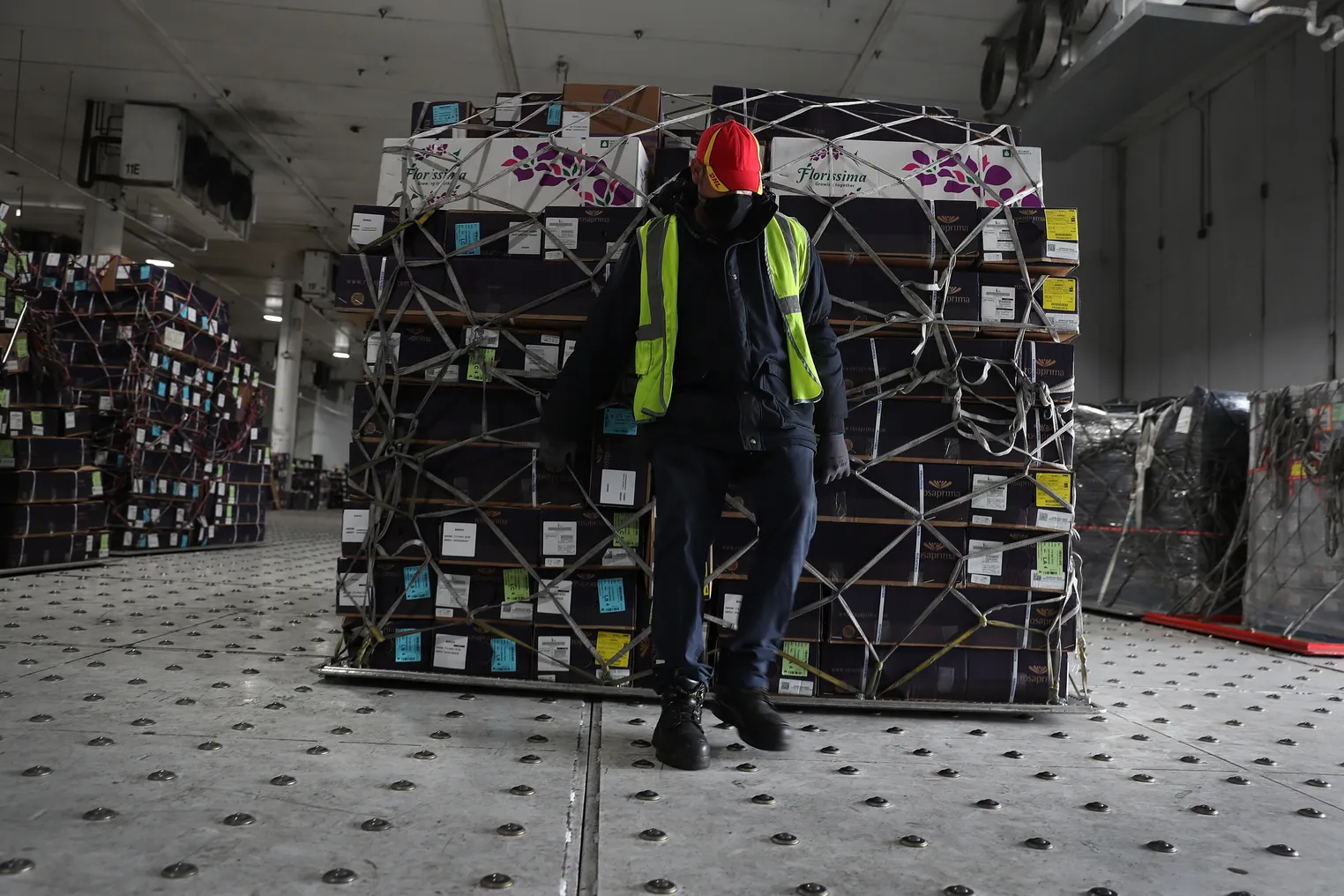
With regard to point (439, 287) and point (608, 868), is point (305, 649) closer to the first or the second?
point (439, 287)

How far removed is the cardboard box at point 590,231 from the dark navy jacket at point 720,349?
0.47 metres

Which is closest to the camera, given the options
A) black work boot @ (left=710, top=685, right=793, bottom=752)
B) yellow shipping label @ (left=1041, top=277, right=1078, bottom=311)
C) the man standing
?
black work boot @ (left=710, top=685, right=793, bottom=752)

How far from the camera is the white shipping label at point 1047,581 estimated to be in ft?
10.5

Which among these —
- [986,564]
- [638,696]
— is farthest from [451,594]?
[986,564]

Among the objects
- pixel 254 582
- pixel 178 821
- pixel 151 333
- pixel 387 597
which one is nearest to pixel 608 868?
pixel 178 821

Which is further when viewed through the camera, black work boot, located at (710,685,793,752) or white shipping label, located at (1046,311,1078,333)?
white shipping label, located at (1046,311,1078,333)

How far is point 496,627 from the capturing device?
3.23 metres

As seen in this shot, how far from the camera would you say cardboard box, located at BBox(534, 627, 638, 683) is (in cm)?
320

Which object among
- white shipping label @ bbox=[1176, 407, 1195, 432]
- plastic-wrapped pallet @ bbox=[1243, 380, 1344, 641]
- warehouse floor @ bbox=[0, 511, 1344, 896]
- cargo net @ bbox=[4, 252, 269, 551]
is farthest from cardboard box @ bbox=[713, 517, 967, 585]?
cargo net @ bbox=[4, 252, 269, 551]

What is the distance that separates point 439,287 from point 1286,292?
30.6 ft

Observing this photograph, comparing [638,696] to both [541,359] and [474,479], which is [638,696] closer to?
[474,479]

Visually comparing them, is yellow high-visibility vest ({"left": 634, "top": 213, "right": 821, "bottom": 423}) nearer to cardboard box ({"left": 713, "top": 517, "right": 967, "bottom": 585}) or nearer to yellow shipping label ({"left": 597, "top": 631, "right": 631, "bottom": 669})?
cardboard box ({"left": 713, "top": 517, "right": 967, "bottom": 585})

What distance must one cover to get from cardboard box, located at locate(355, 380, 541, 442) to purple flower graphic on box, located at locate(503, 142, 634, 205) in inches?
31.1

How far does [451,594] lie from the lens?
3254mm
